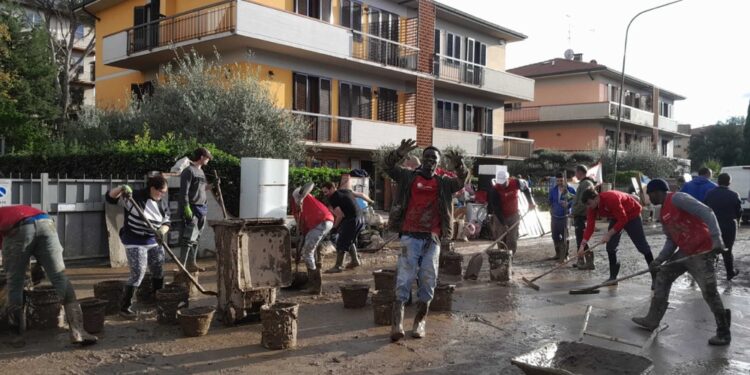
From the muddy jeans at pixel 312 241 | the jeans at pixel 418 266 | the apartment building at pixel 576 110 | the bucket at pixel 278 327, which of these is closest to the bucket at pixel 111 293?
the bucket at pixel 278 327

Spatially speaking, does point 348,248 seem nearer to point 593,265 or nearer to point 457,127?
point 593,265

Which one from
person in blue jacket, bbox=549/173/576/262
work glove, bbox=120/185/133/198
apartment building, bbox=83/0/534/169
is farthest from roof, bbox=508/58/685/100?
work glove, bbox=120/185/133/198

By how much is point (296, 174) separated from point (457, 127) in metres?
15.6

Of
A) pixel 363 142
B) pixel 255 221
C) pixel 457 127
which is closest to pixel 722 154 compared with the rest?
pixel 457 127

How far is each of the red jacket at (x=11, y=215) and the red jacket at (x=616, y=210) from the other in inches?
293

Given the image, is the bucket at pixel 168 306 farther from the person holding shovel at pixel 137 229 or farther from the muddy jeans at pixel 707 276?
Answer: the muddy jeans at pixel 707 276

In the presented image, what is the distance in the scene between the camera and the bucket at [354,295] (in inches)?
282

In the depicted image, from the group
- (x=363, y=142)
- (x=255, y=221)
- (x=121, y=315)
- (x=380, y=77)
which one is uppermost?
(x=380, y=77)

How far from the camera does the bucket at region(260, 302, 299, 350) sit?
17.6 feet

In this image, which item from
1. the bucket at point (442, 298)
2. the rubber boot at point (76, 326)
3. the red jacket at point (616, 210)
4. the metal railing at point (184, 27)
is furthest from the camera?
the metal railing at point (184, 27)

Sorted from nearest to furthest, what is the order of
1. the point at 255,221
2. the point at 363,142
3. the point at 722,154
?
the point at 255,221, the point at 363,142, the point at 722,154

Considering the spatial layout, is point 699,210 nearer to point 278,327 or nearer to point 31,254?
point 278,327

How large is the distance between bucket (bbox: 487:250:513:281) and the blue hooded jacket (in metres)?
4.02

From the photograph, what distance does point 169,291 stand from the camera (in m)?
6.41
